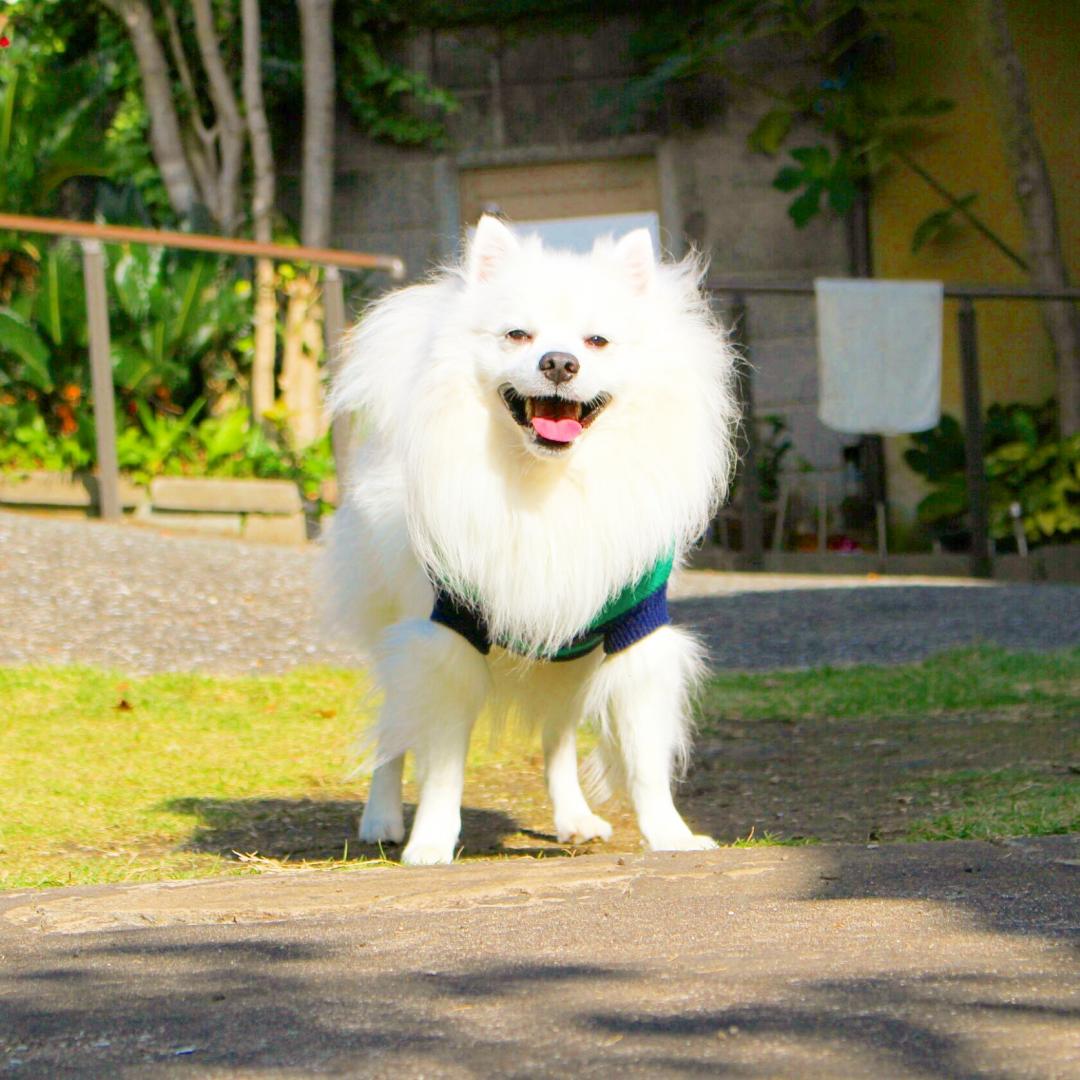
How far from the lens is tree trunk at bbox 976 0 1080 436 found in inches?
417

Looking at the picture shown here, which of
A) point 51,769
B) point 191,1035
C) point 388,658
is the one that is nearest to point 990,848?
point 388,658

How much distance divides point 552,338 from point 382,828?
1.40m

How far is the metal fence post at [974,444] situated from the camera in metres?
10.3

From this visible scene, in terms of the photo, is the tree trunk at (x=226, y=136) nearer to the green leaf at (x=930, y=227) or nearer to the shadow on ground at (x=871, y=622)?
the green leaf at (x=930, y=227)

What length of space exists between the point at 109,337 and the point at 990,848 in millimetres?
7934

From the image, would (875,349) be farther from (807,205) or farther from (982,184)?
(982,184)

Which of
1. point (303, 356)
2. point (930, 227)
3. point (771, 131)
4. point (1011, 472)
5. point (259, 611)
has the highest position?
point (771, 131)

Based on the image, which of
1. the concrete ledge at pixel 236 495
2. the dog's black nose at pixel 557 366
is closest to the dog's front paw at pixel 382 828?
the dog's black nose at pixel 557 366

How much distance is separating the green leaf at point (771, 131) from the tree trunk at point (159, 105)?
3.94m

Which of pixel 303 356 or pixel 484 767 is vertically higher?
pixel 303 356

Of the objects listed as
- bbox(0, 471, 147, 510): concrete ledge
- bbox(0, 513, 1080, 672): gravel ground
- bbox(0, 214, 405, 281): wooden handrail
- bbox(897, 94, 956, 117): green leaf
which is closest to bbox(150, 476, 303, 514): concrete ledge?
bbox(0, 471, 147, 510): concrete ledge

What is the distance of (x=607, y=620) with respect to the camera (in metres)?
3.75

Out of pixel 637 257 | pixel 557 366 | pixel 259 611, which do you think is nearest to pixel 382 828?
pixel 557 366

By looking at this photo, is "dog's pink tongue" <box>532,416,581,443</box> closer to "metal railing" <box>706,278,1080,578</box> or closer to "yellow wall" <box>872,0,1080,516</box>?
"metal railing" <box>706,278,1080,578</box>
